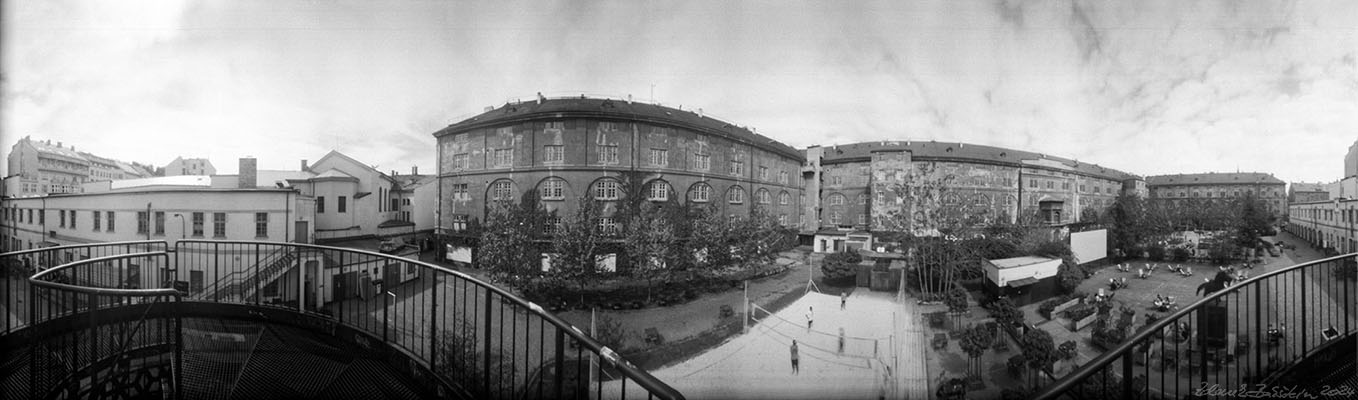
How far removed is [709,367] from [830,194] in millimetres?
2622

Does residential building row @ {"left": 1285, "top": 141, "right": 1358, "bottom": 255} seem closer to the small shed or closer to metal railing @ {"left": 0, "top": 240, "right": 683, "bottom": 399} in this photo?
the small shed

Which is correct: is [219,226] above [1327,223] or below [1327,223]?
below

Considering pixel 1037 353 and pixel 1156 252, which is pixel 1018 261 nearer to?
pixel 1037 353

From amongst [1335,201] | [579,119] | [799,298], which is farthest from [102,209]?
[1335,201]

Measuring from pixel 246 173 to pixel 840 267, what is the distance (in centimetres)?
629

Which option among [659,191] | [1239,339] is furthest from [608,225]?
[1239,339]

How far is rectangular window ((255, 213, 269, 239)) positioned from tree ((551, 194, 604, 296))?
2.86 metres

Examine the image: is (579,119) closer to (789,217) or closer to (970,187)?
(789,217)

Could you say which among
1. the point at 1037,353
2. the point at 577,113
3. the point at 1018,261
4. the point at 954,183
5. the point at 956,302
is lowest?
the point at 1037,353

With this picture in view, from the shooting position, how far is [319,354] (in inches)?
110

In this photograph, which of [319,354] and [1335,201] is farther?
[1335,201]

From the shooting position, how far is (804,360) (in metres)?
3.14

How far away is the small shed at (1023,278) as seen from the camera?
11.7 ft

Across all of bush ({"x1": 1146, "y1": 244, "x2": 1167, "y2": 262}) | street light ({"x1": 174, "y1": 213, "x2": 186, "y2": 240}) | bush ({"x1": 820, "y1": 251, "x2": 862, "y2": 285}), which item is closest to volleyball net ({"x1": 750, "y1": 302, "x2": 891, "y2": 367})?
bush ({"x1": 820, "y1": 251, "x2": 862, "y2": 285})
